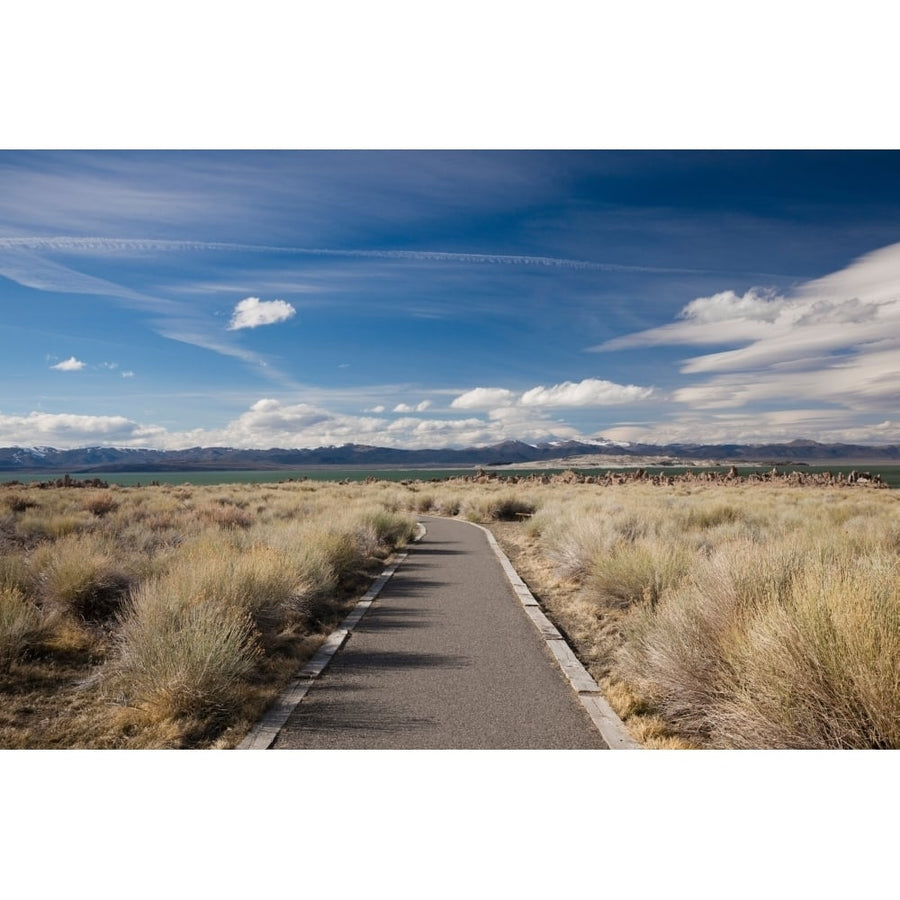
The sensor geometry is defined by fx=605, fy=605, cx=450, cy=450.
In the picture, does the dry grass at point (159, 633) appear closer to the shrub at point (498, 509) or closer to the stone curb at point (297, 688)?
the stone curb at point (297, 688)

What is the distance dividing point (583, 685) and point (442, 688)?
1.27m

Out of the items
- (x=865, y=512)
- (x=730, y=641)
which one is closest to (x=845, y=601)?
(x=730, y=641)

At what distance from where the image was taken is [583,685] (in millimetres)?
5453

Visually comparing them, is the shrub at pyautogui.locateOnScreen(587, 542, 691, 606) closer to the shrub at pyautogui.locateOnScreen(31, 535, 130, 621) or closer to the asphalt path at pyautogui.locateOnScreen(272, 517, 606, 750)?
the asphalt path at pyautogui.locateOnScreen(272, 517, 606, 750)

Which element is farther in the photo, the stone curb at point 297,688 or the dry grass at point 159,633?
the dry grass at point 159,633

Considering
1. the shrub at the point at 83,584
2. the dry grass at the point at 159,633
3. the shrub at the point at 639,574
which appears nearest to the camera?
the dry grass at the point at 159,633

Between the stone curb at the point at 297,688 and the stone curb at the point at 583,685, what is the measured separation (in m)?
2.37

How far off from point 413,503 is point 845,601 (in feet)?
90.2

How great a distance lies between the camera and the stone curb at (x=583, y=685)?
171 inches

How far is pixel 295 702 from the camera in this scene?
5039mm

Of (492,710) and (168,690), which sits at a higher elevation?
(168,690)

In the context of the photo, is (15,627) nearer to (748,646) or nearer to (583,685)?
(583,685)

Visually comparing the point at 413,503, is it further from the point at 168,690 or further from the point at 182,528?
the point at 168,690

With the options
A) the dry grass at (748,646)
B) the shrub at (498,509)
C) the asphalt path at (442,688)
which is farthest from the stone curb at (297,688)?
the shrub at (498,509)
